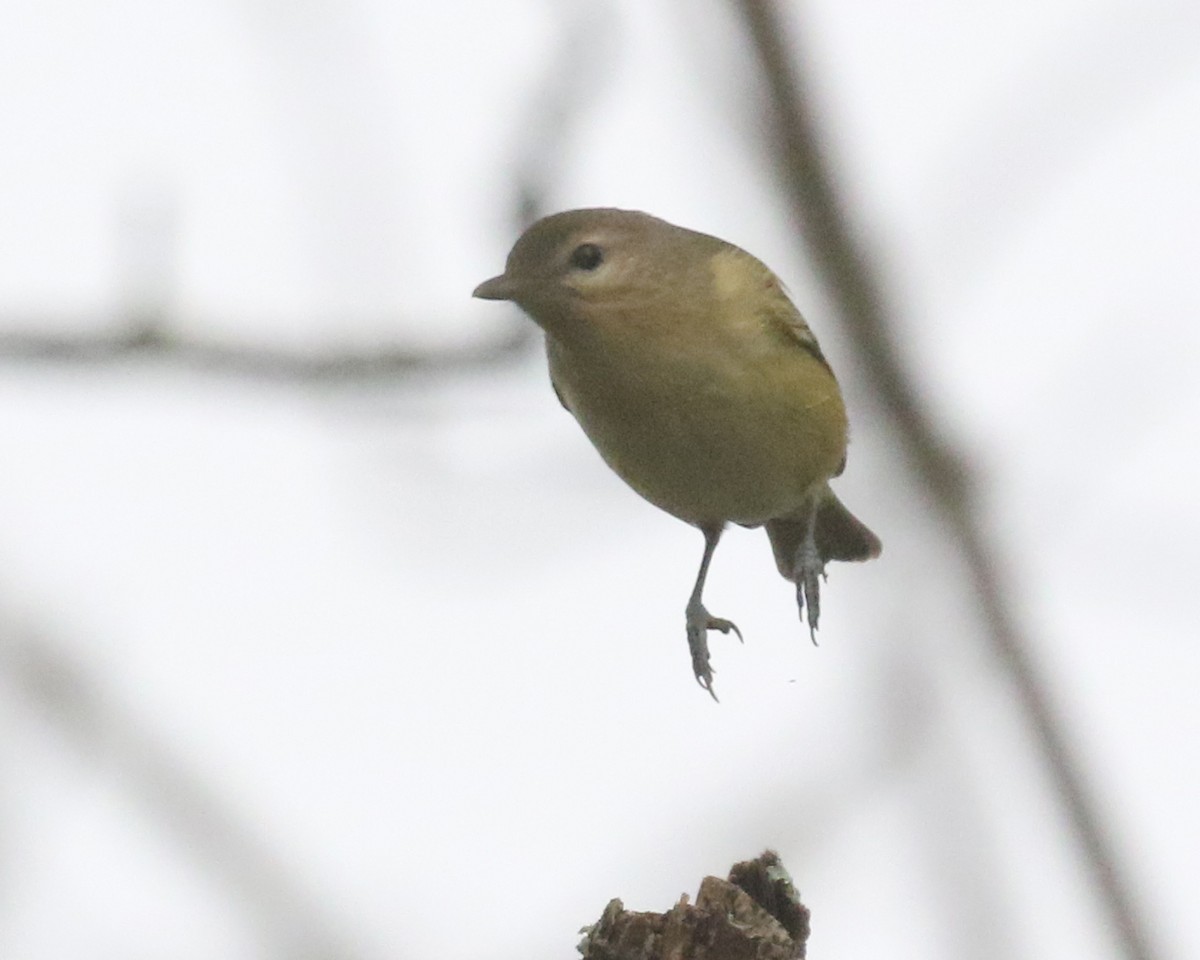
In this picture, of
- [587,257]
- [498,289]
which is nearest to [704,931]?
[498,289]

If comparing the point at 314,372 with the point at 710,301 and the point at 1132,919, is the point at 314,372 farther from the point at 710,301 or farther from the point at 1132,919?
the point at 710,301

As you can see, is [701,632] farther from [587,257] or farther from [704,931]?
[704,931]

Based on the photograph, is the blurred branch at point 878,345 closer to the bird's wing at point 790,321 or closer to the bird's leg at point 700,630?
the bird's leg at point 700,630

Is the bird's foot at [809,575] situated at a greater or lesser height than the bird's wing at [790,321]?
lesser

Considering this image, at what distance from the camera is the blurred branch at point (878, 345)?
235 cm

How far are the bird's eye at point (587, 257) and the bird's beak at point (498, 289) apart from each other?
32 cm

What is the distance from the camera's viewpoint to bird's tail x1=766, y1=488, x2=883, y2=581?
24.6ft

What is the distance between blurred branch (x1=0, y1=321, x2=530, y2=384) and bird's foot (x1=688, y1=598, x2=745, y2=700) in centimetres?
266

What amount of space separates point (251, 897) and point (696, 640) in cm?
267

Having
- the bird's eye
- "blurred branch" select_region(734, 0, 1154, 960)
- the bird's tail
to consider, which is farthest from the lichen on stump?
the bird's tail

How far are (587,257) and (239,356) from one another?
9.91 ft

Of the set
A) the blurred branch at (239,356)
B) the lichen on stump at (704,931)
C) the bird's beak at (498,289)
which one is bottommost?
the lichen on stump at (704,931)

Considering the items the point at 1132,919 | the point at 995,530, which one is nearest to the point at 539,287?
the point at 995,530

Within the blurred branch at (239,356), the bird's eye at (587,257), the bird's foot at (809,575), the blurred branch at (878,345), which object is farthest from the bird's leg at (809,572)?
the blurred branch at (878,345)
